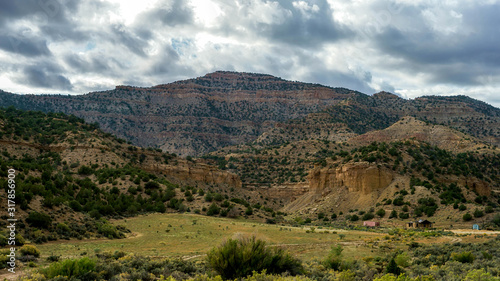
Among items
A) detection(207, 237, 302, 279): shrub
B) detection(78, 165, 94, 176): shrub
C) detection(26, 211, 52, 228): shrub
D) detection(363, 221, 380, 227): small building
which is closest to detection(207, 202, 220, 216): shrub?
detection(363, 221, 380, 227): small building

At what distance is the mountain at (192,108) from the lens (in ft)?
494

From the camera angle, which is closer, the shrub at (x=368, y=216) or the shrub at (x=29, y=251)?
the shrub at (x=29, y=251)

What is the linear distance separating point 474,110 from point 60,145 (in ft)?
432

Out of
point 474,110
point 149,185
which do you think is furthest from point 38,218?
point 474,110

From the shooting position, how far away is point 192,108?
554 ft

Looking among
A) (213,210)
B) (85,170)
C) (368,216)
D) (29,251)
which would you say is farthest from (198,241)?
(85,170)

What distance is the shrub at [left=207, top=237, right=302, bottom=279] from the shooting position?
1348 centimetres

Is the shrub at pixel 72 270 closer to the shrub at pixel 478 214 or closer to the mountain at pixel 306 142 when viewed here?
the mountain at pixel 306 142

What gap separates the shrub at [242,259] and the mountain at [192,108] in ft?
412

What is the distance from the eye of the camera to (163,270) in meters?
14.2

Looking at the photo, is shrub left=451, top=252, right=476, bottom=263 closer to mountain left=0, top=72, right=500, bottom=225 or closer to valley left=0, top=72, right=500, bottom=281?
valley left=0, top=72, right=500, bottom=281

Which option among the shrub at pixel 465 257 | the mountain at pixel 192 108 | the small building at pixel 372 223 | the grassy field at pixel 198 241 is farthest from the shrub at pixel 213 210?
the mountain at pixel 192 108

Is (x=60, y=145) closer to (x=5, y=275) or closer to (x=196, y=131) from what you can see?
(x=5, y=275)

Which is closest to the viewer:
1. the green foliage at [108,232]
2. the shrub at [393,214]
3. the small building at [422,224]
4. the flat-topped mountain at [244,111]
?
the green foliage at [108,232]
